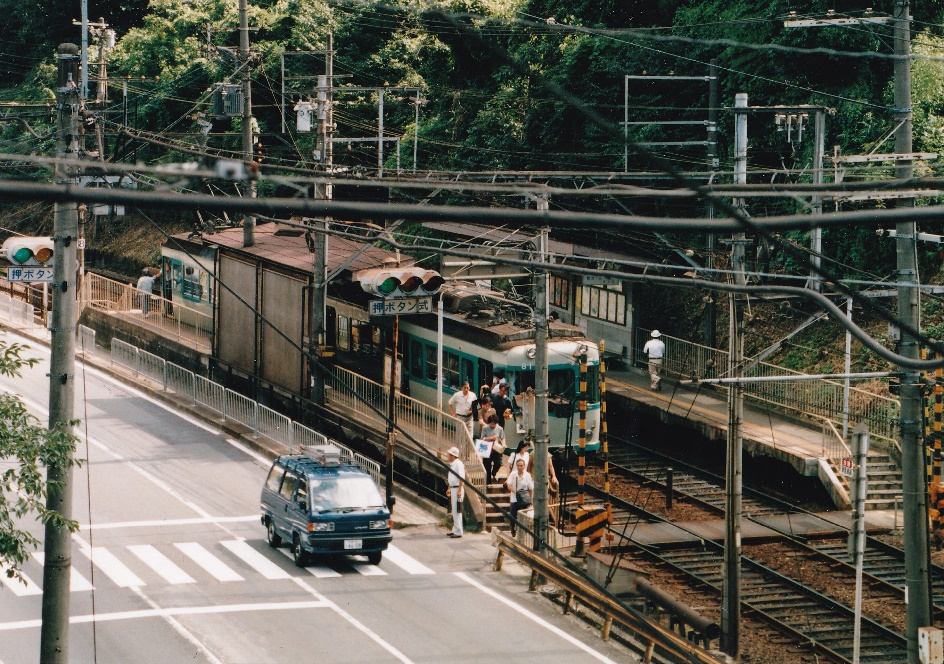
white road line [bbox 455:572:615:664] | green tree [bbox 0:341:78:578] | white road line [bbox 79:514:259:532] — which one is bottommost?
white road line [bbox 455:572:615:664]

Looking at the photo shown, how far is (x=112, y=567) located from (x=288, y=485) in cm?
323

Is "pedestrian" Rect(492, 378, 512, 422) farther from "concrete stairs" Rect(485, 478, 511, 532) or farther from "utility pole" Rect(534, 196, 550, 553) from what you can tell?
"utility pole" Rect(534, 196, 550, 553)

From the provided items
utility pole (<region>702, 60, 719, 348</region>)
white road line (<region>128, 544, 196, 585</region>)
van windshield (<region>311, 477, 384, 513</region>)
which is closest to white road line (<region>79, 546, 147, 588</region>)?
white road line (<region>128, 544, 196, 585</region>)

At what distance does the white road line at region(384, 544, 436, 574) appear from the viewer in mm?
23656

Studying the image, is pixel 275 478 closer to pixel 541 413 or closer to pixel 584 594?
pixel 541 413

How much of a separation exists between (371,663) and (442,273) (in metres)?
8.72

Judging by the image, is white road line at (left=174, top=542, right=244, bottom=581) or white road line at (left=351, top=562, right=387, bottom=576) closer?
white road line at (left=174, top=542, right=244, bottom=581)

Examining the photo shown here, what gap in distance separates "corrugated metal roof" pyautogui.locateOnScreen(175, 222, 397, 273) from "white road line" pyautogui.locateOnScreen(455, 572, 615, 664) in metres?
10.4

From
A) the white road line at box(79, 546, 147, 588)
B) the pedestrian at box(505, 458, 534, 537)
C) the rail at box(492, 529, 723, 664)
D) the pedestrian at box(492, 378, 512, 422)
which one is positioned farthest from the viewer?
the pedestrian at box(492, 378, 512, 422)

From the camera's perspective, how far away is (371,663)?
62.3 ft

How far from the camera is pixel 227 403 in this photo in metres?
33.2

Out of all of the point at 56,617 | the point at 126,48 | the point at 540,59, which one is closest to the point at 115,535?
the point at 56,617

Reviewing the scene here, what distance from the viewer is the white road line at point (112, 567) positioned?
73.7ft

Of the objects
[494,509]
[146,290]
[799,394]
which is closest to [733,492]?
[494,509]
